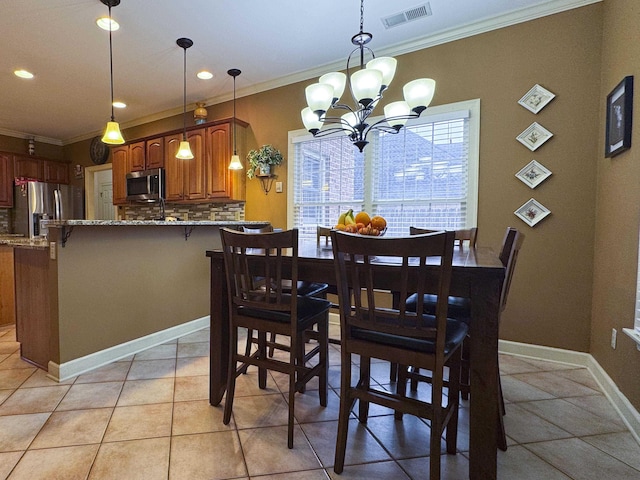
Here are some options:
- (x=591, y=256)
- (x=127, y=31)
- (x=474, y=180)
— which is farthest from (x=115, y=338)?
(x=591, y=256)

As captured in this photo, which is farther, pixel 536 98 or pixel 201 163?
pixel 201 163

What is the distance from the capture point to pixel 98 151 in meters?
5.87

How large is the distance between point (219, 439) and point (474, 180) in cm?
266

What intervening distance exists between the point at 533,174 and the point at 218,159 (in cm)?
335

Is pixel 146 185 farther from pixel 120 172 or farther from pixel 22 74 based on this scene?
pixel 22 74

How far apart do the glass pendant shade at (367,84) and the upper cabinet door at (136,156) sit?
13.2ft

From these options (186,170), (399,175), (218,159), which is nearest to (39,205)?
(186,170)

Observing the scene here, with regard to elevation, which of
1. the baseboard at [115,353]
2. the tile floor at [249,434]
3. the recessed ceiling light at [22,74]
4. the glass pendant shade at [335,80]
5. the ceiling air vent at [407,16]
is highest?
the ceiling air vent at [407,16]

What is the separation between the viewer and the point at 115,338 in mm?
2559

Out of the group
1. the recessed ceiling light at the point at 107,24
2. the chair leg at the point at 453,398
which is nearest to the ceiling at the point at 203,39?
the recessed ceiling light at the point at 107,24

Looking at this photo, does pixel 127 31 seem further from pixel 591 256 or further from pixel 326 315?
pixel 591 256

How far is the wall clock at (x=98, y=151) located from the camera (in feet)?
19.1

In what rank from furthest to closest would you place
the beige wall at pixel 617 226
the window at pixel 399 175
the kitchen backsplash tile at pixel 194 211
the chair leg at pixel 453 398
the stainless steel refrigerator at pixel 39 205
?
1. the stainless steel refrigerator at pixel 39 205
2. the kitchen backsplash tile at pixel 194 211
3. the window at pixel 399 175
4. the beige wall at pixel 617 226
5. the chair leg at pixel 453 398

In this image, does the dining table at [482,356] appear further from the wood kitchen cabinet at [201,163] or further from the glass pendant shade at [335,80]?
the wood kitchen cabinet at [201,163]
